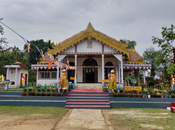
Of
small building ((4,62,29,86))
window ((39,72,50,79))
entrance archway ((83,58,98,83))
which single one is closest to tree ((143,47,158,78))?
entrance archway ((83,58,98,83))

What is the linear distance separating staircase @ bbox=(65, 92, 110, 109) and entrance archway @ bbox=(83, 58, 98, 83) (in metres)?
Answer: 6.69

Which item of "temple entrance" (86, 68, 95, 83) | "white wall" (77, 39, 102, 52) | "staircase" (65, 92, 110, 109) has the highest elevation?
"white wall" (77, 39, 102, 52)

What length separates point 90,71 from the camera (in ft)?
58.0

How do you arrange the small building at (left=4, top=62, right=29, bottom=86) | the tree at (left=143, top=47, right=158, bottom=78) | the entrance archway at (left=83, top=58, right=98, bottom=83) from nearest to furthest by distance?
the small building at (left=4, top=62, right=29, bottom=86), the entrance archway at (left=83, top=58, right=98, bottom=83), the tree at (left=143, top=47, right=158, bottom=78)

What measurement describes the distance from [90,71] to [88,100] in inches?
312

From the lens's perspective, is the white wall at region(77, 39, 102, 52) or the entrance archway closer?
the white wall at region(77, 39, 102, 52)

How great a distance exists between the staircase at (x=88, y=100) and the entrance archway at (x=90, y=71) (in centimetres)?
669

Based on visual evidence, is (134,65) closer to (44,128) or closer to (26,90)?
(26,90)

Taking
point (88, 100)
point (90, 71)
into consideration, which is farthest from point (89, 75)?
point (88, 100)

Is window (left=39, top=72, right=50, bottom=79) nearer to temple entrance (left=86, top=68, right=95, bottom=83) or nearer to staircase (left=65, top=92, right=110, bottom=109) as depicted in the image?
temple entrance (left=86, top=68, right=95, bottom=83)

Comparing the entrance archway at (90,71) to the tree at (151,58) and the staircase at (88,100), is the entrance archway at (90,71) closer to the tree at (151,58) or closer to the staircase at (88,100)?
the staircase at (88,100)

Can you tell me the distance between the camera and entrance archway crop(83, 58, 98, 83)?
1741cm

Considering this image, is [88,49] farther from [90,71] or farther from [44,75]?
[44,75]

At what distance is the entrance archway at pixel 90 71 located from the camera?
17.4 m
